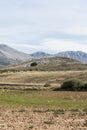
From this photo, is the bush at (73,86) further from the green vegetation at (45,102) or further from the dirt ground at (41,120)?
the dirt ground at (41,120)

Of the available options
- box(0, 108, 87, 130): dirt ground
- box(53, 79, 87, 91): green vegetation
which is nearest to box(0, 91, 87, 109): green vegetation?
box(0, 108, 87, 130): dirt ground

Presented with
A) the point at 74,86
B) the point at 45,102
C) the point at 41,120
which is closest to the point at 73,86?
the point at 74,86

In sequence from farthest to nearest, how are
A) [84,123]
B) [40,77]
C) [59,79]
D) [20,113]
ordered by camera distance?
1. [40,77]
2. [59,79]
3. [20,113]
4. [84,123]

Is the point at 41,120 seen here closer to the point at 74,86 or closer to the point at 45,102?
the point at 45,102

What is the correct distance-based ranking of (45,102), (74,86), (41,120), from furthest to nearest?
1. (74,86)
2. (45,102)
3. (41,120)

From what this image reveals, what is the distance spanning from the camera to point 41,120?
32875mm

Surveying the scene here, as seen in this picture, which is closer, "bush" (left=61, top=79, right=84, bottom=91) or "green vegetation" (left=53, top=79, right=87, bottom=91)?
"green vegetation" (left=53, top=79, right=87, bottom=91)

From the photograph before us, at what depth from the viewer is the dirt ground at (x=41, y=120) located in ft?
96.1

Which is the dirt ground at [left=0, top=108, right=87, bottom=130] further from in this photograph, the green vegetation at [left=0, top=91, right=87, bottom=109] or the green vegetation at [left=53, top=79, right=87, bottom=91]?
the green vegetation at [left=53, top=79, right=87, bottom=91]

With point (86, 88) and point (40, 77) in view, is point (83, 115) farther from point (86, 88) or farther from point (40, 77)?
point (40, 77)

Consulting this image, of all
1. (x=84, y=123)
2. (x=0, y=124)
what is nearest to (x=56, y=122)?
(x=84, y=123)

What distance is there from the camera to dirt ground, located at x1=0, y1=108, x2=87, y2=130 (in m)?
29.3

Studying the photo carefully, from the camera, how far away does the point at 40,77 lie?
11856cm

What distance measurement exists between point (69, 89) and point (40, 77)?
35.9 m
